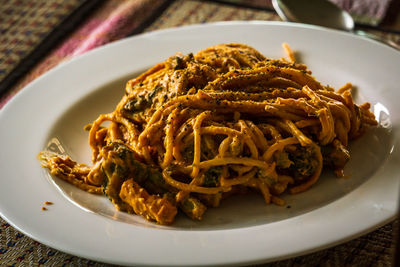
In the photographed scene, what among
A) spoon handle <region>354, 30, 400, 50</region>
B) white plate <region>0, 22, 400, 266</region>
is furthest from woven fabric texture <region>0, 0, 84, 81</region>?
spoon handle <region>354, 30, 400, 50</region>

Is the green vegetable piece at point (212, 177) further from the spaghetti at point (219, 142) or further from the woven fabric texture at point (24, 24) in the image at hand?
the woven fabric texture at point (24, 24)

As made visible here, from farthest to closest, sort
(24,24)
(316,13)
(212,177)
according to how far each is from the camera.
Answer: (24,24) < (316,13) < (212,177)

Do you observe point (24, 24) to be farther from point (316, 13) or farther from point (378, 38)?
point (378, 38)

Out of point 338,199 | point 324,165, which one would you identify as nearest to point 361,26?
point 324,165

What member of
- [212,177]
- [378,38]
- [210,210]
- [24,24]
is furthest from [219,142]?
[24,24]

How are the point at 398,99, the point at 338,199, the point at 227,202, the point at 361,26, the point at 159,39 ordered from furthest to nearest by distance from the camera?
the point at 361,26 → the point at 159,39 → the point at 398,99 → the point at 227,202 → the point at 338,199

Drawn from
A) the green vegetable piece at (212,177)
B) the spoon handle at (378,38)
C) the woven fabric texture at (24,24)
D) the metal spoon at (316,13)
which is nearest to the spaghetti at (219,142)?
the green vegetable piece at (212,177)

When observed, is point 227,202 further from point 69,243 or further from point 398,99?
point 398,99
